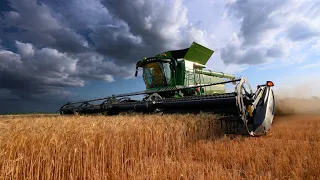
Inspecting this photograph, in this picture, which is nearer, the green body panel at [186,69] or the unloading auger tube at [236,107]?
the unloading auger tube at [236,107]

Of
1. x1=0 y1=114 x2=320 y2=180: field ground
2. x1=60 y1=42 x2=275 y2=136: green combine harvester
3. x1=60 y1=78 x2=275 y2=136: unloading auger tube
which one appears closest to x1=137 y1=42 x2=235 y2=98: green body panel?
x1=60 y1=42 x2=275 y2=136: green combine harvester

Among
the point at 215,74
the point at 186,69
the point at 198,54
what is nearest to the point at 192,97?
the point at 186,69

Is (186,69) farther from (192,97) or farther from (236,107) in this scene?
(236,107)

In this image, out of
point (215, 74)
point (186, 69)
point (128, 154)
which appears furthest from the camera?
point (215, 74)

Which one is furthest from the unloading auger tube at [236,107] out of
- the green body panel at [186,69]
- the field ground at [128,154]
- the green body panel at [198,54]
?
the green body panel at [198,54]

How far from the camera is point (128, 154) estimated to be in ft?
11.3

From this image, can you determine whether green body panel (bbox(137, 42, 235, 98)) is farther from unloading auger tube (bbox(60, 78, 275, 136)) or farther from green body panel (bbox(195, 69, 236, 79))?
unloading auger tube (bbox(60, 78, 275, 136))

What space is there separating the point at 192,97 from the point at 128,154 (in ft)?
10.7

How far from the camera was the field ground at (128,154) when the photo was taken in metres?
2.28

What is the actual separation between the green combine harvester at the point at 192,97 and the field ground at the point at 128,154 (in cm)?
102

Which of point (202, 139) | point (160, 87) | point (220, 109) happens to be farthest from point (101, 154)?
point (160, 87)

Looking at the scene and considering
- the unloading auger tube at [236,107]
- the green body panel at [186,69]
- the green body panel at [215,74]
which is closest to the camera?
the unloading auger tube at [236,107]

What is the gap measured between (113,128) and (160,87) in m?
5.59

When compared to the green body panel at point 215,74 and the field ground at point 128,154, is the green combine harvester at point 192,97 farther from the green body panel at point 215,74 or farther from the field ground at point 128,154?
the field ground at point 128,154
